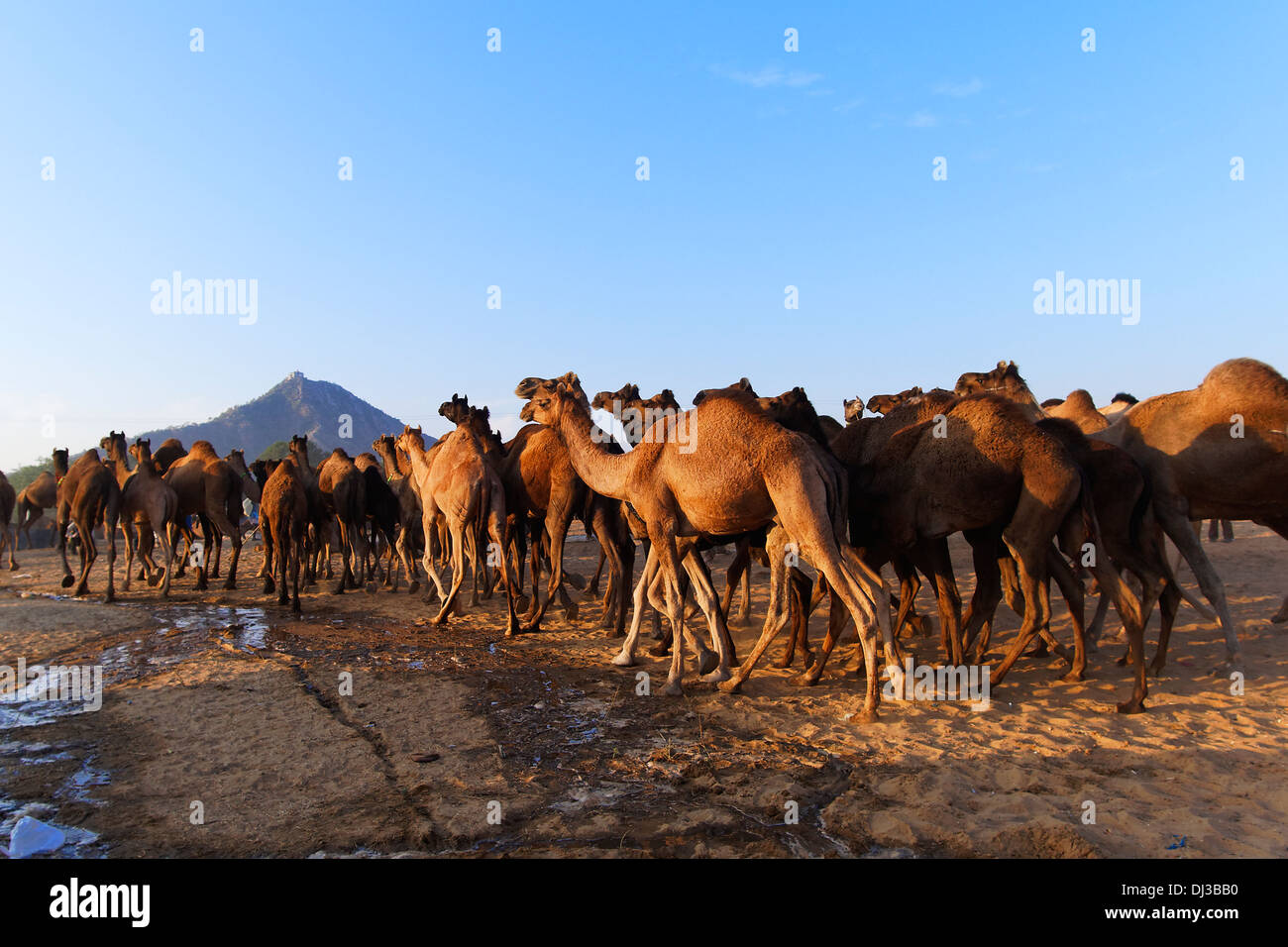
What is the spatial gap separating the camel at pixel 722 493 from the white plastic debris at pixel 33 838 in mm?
4966

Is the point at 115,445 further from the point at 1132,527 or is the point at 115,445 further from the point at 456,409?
the point at 1132,527

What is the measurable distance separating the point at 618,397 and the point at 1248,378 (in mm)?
7530

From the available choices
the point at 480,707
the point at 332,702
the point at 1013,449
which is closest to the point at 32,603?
the point at 332,702

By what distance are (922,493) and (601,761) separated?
419cm

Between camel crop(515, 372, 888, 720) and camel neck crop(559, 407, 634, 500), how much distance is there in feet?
0.05

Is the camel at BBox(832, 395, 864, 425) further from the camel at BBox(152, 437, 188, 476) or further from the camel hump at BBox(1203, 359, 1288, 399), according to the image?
the camel at BBox(152, 437, 188, 476)

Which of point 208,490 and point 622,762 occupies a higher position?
point 208,490

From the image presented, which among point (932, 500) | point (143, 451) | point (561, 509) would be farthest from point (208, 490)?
point (932, 500)

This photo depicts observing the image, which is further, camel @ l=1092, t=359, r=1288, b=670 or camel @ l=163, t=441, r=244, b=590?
camel @ l=163, t=441, r=244, b=590

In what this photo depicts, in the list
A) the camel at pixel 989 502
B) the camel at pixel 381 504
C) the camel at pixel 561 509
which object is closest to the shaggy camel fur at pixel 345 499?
the camel at pixel 381 504

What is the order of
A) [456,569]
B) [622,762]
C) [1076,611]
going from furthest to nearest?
[456,569] < [1076,611] < [622,762]

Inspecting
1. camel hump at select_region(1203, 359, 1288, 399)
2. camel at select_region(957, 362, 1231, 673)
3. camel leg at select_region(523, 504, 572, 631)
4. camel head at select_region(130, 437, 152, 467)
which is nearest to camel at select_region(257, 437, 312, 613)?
camel head at select_region(130, 437, 152, 467)

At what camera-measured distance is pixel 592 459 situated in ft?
29.9

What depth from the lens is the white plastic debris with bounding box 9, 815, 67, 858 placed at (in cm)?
437
